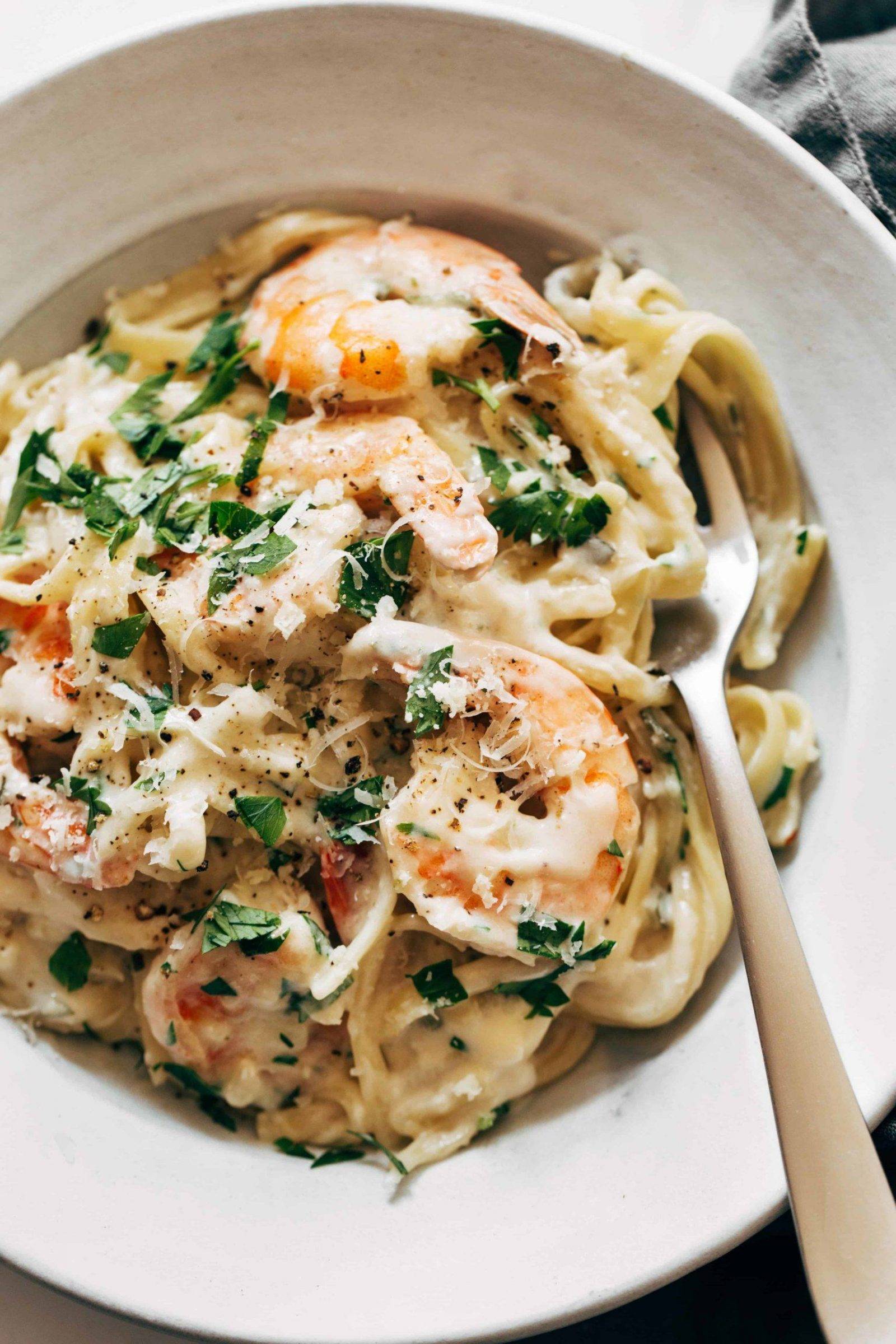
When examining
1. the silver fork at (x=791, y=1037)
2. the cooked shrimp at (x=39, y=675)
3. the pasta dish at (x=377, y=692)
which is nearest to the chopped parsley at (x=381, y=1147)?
the pasta dish at (x=377, y=692)

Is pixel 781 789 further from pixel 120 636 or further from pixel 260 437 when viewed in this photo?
pixel 120 636

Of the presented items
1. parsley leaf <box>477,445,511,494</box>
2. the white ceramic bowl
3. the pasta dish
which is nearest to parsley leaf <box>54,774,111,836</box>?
the pasta dish

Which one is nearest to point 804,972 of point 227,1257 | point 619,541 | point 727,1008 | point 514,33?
point 727,1008

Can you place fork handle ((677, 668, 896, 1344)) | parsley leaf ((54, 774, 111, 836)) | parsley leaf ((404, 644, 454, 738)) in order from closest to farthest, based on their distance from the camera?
fork handle ((677, 668, 896, 1344)), parsley leaf ((404, 644, 454, 738)), parsley leaf ((54, 774, 111, 836))

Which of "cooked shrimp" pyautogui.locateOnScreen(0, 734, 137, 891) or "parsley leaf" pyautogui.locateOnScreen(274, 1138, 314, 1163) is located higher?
"cooked shrimp" pyautogui.locateOnScreen(0, 734, 137, 891)

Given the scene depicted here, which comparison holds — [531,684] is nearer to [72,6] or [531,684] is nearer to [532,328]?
[532,328]

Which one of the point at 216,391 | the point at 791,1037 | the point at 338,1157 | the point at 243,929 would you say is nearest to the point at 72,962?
the point at 243,929

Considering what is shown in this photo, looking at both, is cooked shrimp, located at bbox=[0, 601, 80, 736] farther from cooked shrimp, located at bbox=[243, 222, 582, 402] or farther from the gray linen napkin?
the gray linen napkin
